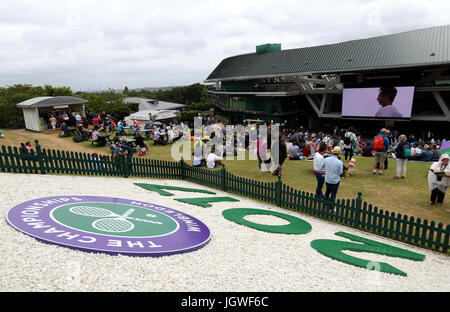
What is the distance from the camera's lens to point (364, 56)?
27531 millimetres

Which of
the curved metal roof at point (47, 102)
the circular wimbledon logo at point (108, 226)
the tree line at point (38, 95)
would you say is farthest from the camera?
the tree line at point (38, 95)

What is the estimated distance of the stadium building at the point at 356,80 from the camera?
2448 cm

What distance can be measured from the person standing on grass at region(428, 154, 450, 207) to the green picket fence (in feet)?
3.99

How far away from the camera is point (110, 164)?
11.1 m

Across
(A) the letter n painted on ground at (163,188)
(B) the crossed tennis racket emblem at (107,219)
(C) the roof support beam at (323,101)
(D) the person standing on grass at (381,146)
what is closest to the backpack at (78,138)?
(A) the letter n painted on ground at (163,188)

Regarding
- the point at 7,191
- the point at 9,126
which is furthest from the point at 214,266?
the point at 9,126

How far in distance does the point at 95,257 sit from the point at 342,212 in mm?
6477

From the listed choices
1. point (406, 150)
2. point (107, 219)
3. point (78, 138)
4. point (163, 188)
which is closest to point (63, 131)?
point (78, 138)

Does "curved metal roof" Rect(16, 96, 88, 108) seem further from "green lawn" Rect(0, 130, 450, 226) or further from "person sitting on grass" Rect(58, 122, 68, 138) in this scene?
"green lawn" Rect(0, 130, 450, 226)

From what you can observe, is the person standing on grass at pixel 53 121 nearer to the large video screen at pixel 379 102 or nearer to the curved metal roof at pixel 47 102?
the curved metal roof at pixel 47 102

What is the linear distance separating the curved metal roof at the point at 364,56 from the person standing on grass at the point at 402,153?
54.2 ft

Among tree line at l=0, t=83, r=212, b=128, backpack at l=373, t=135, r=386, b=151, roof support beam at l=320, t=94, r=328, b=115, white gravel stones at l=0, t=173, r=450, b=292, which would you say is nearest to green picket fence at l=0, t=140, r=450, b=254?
white gravel stones at l=0, t=173, r=450, b=292

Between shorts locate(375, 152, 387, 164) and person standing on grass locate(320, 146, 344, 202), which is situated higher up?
person standing on grass locate(320, 146, 344, 202)

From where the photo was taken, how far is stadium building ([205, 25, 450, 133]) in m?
24.5
